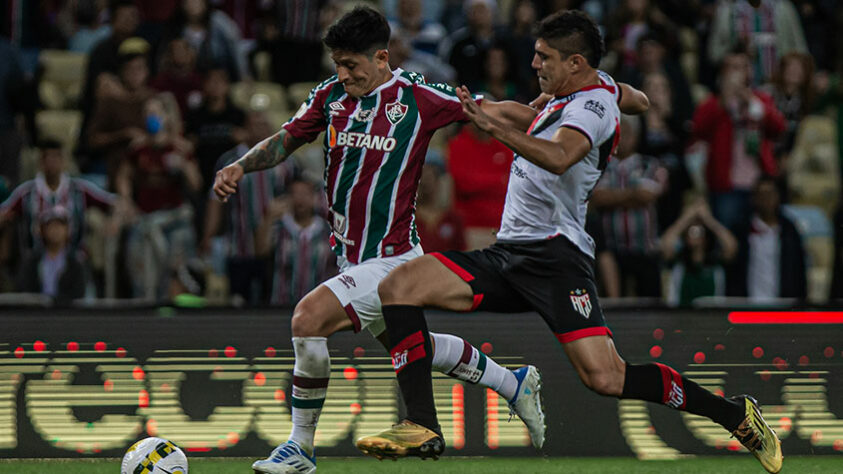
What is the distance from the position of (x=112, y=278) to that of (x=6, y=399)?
2.98m

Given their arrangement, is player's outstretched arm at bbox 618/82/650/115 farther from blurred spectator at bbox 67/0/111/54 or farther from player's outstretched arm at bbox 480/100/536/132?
blurred spectator at bbox 67/0/111/54

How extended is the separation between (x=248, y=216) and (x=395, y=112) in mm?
3925

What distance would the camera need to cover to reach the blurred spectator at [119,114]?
10.6 m

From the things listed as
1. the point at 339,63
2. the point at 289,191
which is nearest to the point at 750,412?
the point at 339,63

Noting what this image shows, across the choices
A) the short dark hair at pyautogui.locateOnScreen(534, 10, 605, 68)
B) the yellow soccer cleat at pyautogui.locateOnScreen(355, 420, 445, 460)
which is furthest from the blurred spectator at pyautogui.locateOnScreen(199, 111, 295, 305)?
the short dark hair at pyautogui.locateOnScreen(534, 10, 605, 68)

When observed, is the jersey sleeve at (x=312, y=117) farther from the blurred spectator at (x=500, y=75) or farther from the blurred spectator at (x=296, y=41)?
the blurred spectator at (x=296, y=41)

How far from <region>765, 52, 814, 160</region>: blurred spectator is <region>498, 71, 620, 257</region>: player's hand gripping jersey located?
19.2 ft

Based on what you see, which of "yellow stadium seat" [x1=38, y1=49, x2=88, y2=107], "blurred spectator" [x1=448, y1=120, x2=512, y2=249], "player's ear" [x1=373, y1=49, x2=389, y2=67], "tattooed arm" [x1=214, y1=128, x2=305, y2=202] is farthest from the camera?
"yellow stadium seat" [x1=38, y1=49, x2=88, y2=107]

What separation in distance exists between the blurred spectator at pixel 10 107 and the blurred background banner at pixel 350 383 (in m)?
3.85

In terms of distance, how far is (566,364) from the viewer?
7.48 meters

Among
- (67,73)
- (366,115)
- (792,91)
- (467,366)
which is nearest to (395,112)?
(366,115)

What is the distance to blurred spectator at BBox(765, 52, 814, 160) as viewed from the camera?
11.4m

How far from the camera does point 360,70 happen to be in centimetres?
614

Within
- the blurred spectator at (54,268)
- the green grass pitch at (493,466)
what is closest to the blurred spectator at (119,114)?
the blurred spectator at (54,268)
